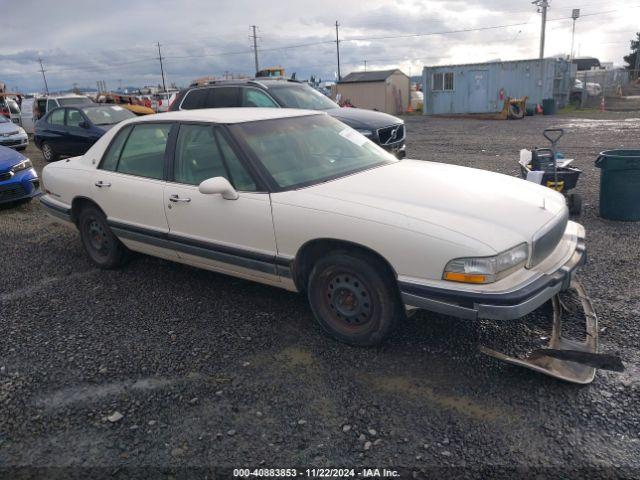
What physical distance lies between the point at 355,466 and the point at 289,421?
494mm

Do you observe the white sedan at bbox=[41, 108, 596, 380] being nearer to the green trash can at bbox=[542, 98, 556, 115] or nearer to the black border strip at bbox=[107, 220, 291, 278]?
the black border strip at bbox=[107, 220, 291, 278]

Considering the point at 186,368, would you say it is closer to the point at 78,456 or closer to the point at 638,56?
the point at 78,456

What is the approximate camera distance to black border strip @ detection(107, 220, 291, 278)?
12.1ft

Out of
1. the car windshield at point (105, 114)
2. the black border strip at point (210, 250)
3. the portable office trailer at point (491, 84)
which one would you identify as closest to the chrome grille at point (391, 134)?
the black border strip at point (210, 250)

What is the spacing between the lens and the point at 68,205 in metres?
5.25

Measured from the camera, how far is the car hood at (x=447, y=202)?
9.97 ft

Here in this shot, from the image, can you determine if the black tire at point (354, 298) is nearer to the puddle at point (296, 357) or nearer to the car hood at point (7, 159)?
the puddle at point (296, 357)

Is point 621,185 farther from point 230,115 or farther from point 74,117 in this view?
point 74,117

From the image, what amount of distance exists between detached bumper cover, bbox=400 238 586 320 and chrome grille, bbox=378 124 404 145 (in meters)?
5.87

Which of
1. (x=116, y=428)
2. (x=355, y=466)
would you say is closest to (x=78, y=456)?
(x=116, y=428)

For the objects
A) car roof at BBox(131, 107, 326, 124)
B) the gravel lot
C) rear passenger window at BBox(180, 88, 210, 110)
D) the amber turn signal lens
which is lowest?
the gravel lot

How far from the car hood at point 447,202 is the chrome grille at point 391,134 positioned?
15.4 feet

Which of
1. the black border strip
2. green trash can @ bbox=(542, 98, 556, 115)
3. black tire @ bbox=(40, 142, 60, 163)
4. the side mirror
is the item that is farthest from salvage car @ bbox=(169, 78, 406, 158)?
green trash can @ bbox=(542, 98, 556, 115)

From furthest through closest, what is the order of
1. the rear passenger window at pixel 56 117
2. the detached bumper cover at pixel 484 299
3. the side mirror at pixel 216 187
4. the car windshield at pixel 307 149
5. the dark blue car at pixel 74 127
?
the rear passenger window at pixel 56 117 → the dark blue car at pixel 74 127 → the car windshield at pixel 307 149 → the side mirror at pixel 216 187 → the detached bumper cover at pixel 484 299
